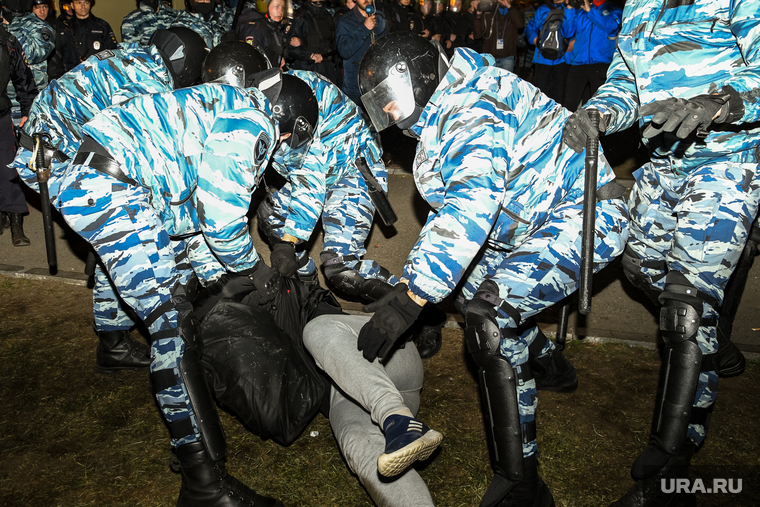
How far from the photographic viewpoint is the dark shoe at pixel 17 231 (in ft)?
16.8

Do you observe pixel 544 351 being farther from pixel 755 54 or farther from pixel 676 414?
pixel 755 54

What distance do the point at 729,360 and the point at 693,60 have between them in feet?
5.62

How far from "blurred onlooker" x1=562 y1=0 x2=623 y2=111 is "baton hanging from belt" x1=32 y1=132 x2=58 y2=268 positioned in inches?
226

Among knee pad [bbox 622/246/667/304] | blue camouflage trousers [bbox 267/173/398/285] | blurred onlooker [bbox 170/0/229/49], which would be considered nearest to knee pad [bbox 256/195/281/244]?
blue camouflage trousers [bbox 267/173/398/285]

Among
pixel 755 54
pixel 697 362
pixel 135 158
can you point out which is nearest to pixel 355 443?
pixel 697 362

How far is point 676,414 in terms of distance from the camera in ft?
7.25

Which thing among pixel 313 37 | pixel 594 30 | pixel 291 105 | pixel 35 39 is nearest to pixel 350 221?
pixel 291 105

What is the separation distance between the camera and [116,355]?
11.0 feet

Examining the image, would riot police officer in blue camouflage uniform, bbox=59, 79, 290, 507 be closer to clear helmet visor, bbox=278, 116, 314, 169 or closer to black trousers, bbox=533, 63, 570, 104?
clear helmet visor, bbox=278, 116, 314, 169

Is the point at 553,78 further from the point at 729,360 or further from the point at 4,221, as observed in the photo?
the point at 4,221

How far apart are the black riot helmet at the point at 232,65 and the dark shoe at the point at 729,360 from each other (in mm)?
3051

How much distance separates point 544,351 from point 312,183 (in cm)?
168

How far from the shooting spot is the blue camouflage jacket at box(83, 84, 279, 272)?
2.47 m

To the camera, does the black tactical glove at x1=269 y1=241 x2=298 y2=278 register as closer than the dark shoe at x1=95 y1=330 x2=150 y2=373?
Yes
